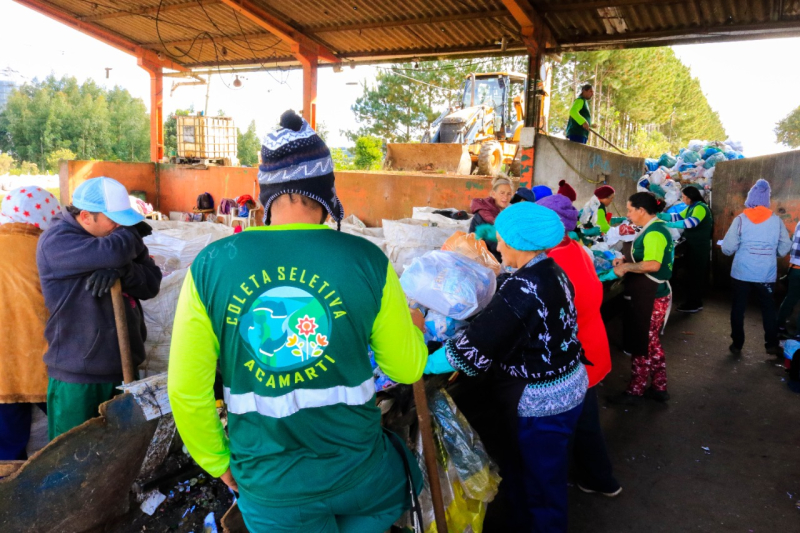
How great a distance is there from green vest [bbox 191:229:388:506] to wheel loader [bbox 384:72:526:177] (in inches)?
336

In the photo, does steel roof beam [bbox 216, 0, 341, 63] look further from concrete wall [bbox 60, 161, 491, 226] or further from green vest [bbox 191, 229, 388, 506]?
green vest [bbox 191, 229, 388, 506]

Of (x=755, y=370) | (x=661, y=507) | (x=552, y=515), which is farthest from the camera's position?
(x=755, y=370)

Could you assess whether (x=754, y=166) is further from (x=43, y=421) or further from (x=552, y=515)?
(x=43, y=421)

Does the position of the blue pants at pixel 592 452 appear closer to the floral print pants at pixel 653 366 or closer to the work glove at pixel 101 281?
the floral print pants at pixel 653 366

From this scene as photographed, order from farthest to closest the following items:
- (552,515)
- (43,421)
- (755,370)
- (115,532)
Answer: (755,370), (43,421), (552,515), (115,532)

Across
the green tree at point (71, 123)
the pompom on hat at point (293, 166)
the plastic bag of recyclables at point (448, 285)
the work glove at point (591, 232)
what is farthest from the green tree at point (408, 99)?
the pompom on hat at point (293, 166)

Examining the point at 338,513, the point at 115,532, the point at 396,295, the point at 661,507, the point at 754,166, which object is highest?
the point at 754,166

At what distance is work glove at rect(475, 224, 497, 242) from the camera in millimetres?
4613

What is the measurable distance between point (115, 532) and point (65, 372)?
76 cm

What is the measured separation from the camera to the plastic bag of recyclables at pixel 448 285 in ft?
9.26

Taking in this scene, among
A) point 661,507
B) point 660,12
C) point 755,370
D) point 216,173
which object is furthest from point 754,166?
point 216,173

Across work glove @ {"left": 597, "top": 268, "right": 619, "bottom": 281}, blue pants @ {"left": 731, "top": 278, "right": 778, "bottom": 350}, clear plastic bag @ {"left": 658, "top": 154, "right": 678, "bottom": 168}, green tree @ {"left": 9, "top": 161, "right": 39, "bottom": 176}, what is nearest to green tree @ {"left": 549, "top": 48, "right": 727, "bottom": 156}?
clear plastic bag @ {"left": 658, "top": 154, "right": 678, "bottom": 168}

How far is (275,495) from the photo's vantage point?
1432mm

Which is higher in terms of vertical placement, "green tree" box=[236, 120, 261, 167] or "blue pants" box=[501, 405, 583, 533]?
"green tree" box=[236, 120, 261, 167]
